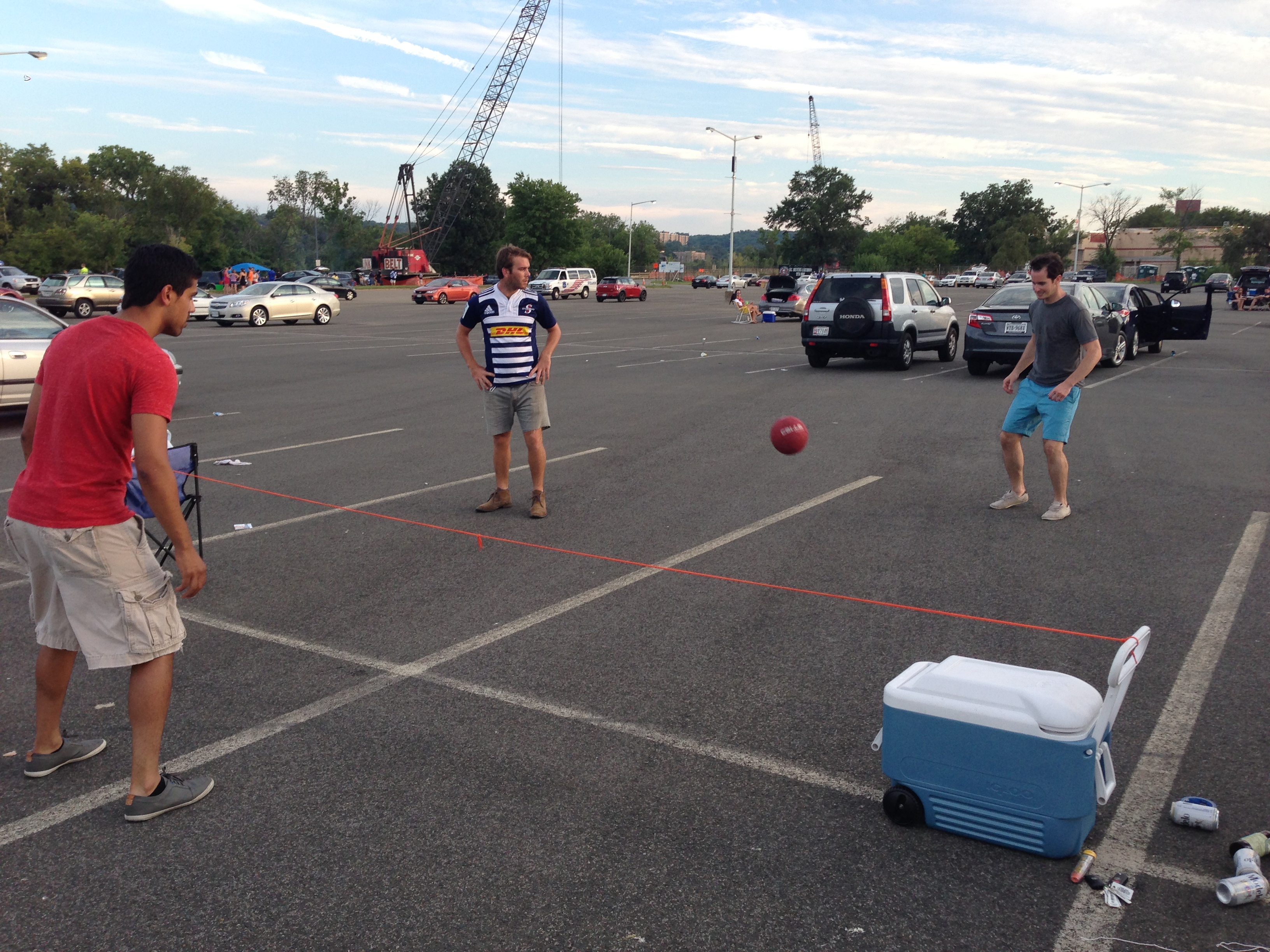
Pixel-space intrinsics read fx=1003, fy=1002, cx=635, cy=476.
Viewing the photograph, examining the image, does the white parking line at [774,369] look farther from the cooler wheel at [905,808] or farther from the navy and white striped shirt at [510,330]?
the cooler wheel at [905,808]

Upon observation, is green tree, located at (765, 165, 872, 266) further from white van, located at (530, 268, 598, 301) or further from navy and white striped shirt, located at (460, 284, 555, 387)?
navy and white striped shirt, located at (460, 284, 555, 387)

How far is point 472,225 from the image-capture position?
111750mm

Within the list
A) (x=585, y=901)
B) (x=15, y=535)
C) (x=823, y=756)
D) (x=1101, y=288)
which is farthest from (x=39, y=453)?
(x=1101, y=288)

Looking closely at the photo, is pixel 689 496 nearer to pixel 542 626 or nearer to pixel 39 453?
pixel 542 626

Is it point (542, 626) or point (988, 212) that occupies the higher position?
point (988, 212)

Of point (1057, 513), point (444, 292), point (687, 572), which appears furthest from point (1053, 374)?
point (444, 292)

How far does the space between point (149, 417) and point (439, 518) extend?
4.59m

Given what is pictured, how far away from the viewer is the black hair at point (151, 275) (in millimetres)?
3412

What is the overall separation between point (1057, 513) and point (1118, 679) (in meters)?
4.92

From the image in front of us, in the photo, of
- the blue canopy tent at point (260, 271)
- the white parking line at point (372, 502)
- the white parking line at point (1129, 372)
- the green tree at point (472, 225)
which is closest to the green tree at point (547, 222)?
the green tree at point (472, 225)

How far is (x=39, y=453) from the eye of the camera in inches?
136

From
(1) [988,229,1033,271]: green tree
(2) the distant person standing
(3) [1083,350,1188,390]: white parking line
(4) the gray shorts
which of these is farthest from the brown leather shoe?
(1) [988,229,1033,271]: green tree

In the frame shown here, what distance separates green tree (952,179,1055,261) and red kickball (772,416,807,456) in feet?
458

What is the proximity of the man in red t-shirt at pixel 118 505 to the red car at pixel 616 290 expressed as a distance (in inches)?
2310
